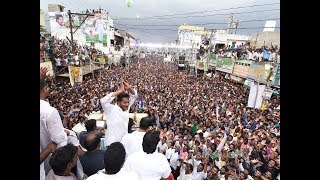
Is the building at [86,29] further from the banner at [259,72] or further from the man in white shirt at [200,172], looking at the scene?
the man in white shirt at [200,172]

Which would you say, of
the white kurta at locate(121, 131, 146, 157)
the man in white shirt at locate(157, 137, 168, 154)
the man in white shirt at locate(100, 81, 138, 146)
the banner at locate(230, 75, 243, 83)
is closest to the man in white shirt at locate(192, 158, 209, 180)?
the man in white shirt at locate(157, 137, 168, 154)

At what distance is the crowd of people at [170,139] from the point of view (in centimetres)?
261

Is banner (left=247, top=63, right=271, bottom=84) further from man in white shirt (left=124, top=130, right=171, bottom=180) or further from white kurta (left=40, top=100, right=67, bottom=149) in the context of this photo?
white kurta (left=40, top=100, right=67, bottom=149)

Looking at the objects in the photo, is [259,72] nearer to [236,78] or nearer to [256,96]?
[236,78]

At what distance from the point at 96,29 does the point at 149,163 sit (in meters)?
43.0

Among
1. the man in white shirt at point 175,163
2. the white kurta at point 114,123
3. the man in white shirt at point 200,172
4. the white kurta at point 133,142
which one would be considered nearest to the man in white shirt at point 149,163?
the white kurta at point 133,142

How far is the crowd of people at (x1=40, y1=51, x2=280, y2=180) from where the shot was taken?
8.57 ft

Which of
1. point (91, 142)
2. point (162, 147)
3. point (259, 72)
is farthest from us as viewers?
point (259, 72)

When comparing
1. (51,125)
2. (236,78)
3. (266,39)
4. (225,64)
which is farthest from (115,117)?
(266,39)

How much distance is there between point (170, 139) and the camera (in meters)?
8.02
